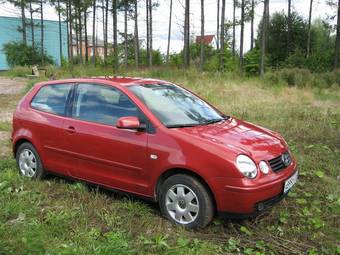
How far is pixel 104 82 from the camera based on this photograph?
5.50 meters

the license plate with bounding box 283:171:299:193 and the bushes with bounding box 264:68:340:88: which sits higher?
the bushes with bounding box 264:68:340:88

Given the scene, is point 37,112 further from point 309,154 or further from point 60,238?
point 309,154

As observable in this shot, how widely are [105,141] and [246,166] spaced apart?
180 centimetres

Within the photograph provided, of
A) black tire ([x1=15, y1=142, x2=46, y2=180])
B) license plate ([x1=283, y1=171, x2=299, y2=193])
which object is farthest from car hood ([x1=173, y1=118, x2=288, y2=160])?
black tire ([x1=15, y1=142, x2=46, y2=180])


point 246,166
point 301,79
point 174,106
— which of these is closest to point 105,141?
point 174,106

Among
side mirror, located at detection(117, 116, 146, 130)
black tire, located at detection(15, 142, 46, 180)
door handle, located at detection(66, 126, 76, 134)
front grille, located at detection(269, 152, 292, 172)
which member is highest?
side mirror, located at detection(117, 116, 146, 130)

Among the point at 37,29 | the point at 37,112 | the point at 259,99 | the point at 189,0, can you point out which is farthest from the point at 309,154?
the point at 37,29

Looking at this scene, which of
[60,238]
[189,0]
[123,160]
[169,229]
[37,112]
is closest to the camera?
[60,238]

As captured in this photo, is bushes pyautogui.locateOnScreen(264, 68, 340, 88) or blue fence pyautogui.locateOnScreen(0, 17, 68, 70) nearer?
bushes pyautogui.locateOnScreen(264, 68, 340, 88)

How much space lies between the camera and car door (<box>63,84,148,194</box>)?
16.0 ft

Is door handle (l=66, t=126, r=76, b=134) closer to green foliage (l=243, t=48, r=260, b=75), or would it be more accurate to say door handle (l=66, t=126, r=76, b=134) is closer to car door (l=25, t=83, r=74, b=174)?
car door (l=25, t=83, r=74, b=174)

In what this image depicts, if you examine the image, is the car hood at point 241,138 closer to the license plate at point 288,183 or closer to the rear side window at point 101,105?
the license plate at point 288,183

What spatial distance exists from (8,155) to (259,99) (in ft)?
34.0

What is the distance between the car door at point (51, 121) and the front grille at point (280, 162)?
2742 millimetres
